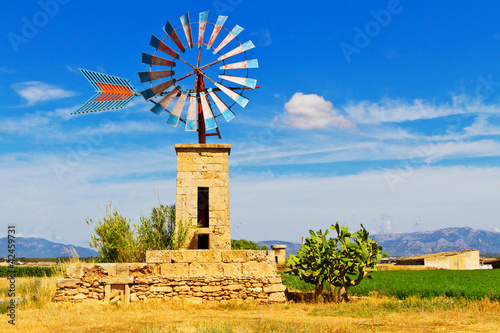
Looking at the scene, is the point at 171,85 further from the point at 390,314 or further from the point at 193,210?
the point at 390,314

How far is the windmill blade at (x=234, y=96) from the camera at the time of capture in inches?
566

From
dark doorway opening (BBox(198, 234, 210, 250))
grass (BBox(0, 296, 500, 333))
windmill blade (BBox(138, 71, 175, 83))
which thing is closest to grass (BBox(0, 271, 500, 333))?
grass (BBox(0, 296, 500, 333))

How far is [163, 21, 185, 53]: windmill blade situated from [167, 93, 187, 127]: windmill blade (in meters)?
1.61

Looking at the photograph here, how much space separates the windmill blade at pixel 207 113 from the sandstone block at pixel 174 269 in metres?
4.90

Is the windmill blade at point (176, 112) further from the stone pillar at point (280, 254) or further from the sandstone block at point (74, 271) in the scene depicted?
the stone pillar at point (280, 254)

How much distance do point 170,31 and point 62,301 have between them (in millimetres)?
8955

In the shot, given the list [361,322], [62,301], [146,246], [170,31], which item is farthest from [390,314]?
[170,31]

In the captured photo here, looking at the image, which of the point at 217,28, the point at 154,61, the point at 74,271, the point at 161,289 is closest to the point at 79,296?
the point at 74,271

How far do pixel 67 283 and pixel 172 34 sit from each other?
8.44 m

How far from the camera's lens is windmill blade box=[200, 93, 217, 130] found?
14156 millimetres

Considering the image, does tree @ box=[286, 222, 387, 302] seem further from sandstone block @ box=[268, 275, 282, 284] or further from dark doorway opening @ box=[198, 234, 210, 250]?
dark doorway opening @ box=[198, 234, 210, 250]

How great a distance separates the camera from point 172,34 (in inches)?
555

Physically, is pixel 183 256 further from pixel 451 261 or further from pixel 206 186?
pixel 451 261

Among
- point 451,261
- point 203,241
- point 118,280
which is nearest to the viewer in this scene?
point 118,280
